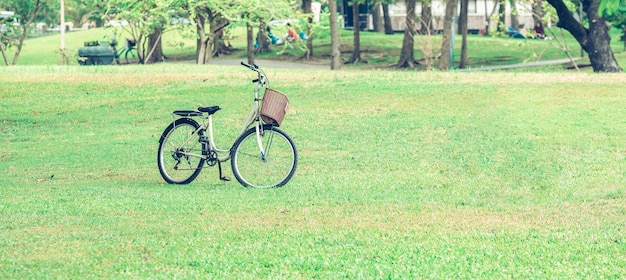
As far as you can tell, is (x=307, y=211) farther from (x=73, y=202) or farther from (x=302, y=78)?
(x=302, y=78)

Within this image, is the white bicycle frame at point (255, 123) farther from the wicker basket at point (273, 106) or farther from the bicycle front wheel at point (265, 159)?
the wicker basket at point (273, 106)

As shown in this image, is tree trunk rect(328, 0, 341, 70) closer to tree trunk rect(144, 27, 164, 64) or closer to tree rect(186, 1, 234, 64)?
tree rect(186, 1, 234, 64)

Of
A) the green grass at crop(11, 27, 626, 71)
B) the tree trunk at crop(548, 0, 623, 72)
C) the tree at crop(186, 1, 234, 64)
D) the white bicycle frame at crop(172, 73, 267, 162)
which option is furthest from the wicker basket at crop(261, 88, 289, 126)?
the green grass at crop(11, 27, 626, 71)

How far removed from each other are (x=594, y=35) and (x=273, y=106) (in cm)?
1943

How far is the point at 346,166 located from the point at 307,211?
14.3ft

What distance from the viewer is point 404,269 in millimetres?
7262

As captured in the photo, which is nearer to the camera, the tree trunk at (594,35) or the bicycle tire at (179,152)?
the bicycle tire at (179,152)

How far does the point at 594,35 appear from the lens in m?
29.0

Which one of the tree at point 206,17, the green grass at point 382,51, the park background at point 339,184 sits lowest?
the green grass at point 382,51

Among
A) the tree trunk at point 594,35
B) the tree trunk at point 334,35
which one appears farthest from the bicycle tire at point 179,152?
the tree trunk at point 334,35

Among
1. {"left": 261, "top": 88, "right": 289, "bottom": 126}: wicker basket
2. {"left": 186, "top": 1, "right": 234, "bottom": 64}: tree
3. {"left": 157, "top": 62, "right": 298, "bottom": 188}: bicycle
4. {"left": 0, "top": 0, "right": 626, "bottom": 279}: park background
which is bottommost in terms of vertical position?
{"left": 0, "top": 0, "right": 626, "bottom": 279}: park background

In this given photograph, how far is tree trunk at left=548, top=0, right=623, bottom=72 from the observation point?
28.8 m

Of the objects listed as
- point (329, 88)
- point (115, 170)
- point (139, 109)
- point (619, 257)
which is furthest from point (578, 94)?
point (619, 257)

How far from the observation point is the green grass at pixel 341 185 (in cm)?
766
